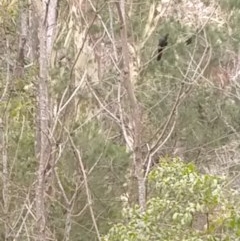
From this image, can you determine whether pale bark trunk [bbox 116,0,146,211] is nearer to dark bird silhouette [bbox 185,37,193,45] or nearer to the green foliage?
the green foliage

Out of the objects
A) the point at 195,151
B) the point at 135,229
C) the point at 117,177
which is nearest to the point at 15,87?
the point at 117,177

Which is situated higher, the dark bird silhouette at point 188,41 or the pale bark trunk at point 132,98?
the pale bark trunk at point 132,98

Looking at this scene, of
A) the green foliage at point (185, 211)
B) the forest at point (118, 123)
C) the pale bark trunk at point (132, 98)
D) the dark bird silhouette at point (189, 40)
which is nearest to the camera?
the green foliage at point (185, 211)

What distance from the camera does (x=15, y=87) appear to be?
593 centimetres

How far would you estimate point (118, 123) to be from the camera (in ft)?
14.2

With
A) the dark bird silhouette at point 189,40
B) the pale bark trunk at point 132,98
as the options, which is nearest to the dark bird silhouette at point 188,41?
the dark bird silhouette at point 189,40

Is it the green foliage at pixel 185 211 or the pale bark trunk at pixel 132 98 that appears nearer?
the green foliage at pixel 185 211

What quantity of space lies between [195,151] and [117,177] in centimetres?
171

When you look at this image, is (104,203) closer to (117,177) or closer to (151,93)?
(117,177)

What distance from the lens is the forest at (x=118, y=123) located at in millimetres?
2867

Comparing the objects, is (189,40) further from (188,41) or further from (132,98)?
(132,98)

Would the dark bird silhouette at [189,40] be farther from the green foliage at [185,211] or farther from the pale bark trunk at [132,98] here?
the green foliage at [185,211]

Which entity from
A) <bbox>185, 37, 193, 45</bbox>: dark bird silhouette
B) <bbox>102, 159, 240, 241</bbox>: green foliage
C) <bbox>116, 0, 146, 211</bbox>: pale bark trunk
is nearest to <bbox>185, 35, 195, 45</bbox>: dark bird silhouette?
<bbox>185, 37, 193, 45</bbox>: dark bird silhouette

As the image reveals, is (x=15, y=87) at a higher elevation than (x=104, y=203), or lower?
higher
